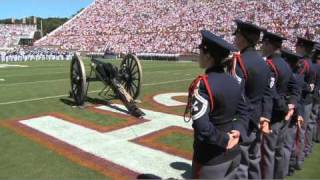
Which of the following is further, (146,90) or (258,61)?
(146,90)

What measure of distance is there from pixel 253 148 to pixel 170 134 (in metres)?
3.23

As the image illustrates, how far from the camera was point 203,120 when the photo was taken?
307cm

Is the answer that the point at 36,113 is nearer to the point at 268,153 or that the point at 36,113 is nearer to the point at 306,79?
the point at 306,79

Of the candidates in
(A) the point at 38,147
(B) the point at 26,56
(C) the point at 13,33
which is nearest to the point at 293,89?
(A) the point at 38,147

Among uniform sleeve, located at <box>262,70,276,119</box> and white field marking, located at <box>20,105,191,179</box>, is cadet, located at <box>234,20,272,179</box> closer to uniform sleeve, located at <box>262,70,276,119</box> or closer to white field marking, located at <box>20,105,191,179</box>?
uniform sleeve, located at <box>262,70,276,119</box>

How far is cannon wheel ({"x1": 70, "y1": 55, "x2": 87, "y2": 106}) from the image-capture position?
9852 mm

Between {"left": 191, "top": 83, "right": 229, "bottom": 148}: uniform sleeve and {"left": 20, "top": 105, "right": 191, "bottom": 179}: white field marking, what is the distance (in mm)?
2498

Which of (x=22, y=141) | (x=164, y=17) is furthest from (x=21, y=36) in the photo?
(x=22, y=141)

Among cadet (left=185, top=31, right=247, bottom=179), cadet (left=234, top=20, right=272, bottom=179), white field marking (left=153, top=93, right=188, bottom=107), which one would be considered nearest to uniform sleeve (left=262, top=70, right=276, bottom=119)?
cadet (left=234, top=20, right=272, bottom=179)

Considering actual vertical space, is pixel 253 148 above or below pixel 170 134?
above

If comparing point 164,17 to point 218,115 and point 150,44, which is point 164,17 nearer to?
point 150,44

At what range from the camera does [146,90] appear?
1378 cm

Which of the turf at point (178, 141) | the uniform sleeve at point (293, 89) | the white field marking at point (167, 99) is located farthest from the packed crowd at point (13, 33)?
the uniform sleeve at point (293, 89)

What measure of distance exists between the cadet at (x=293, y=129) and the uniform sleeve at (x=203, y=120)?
259 cm
